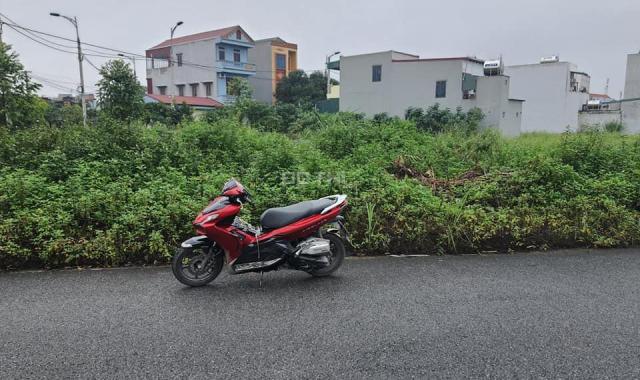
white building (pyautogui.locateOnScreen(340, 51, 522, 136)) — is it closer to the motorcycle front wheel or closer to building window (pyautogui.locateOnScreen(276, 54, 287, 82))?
building window (pyautogui.locateOnScreen(276, 54, 287, 82))

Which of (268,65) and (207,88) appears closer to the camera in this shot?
(207,88)

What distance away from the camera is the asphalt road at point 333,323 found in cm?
269

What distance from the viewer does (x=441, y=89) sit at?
3003 cm

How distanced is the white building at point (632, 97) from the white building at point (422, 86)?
6093 millimetres

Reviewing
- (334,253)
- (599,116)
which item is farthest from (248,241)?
(599,116)

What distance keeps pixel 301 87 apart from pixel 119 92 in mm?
26563

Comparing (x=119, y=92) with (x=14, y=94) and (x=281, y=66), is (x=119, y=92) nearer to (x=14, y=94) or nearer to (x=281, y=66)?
(x=14, y=94)

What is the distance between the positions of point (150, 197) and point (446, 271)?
3.25 meters

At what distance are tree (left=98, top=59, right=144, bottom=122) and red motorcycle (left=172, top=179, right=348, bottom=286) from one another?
41.3ft

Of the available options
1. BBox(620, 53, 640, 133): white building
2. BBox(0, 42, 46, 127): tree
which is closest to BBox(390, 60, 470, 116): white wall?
BBox(620, 53, 640, 133): white building

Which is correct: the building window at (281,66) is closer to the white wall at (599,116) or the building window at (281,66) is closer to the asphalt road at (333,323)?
the white wall at (599,116)

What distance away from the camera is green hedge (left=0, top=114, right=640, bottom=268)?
4.59 m

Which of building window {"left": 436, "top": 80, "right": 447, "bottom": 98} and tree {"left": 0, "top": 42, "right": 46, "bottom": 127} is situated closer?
tree {"left": 0, "top": 42, "right": 46, "bottom": 127}

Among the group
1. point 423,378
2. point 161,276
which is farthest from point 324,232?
point 423,378
